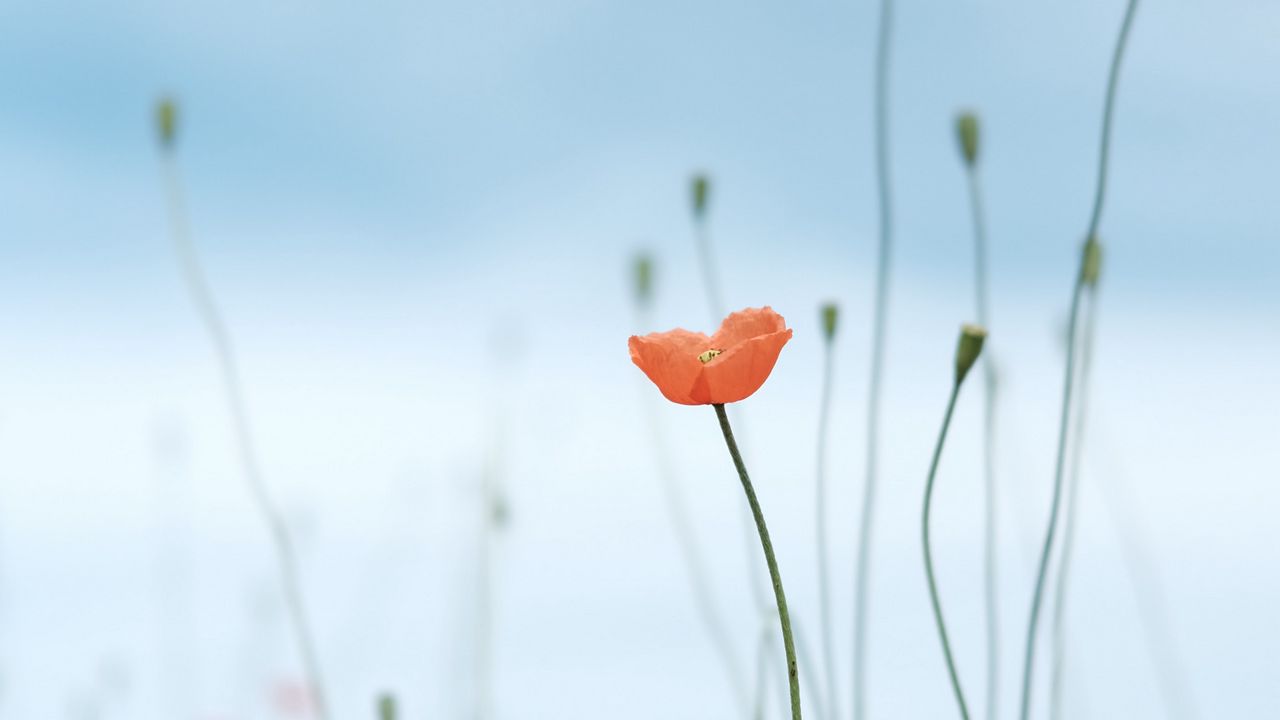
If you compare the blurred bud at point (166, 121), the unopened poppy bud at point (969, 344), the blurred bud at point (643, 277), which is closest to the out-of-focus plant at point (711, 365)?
the unopened poppy bud at point (969, 344)

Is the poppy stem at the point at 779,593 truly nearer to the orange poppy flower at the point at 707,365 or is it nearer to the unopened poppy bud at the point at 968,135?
the orange poppy flower at the point at 707,365

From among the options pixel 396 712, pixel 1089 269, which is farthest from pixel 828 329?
pixel 396 712

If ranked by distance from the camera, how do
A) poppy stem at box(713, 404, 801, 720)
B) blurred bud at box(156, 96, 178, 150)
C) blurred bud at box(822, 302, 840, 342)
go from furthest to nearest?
blurred bud at box(156, 96, 178, 150), blurred bud at box(822, 302, 840, 342), poppy stem at box(713, 404, 801, 720)

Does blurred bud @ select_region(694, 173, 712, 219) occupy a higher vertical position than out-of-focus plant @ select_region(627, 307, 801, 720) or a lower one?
higher

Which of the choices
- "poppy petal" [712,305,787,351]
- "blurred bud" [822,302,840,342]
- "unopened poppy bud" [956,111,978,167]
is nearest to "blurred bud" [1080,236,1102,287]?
"unopened poppy bud" [956,111,978,167]

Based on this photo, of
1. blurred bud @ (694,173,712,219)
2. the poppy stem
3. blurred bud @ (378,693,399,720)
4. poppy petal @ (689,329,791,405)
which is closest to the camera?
the poppy stem

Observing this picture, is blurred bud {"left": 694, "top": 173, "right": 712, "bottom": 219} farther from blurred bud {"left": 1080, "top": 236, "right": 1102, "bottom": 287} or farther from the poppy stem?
the poppy stem

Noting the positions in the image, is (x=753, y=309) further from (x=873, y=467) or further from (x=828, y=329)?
(x=873, y=467)
